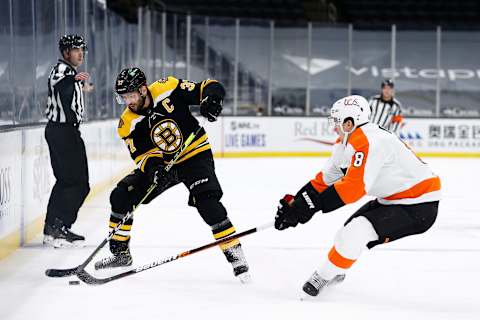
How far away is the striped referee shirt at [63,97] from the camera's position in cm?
437

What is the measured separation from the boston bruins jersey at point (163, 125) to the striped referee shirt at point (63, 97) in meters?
1.03

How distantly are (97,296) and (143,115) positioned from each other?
2.47 ft

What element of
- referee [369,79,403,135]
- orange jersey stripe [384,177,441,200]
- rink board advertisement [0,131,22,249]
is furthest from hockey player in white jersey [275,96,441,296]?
referee [369,79,403,135]

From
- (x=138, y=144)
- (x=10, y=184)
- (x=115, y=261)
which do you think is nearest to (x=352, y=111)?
(x=138, y=144)

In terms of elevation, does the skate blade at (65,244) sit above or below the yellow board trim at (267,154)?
above

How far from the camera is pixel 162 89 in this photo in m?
3.42

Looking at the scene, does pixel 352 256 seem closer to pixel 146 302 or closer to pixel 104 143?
pixel 146 302

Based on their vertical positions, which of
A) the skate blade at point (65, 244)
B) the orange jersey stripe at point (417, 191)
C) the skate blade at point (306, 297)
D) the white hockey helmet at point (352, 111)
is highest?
the white hockey helmet at point (352, 111)

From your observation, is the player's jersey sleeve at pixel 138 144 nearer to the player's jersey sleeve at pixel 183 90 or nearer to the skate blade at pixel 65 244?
the player's jersey sleeve at pixel 183 90

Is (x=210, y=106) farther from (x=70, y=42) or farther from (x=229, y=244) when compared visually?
(x=70, y=42)

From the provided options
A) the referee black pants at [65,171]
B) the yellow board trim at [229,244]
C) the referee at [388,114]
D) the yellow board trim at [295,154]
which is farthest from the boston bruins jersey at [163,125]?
the yellow board trim at [295,154]

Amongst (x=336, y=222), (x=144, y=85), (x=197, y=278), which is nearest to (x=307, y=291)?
(x=197, y=278)

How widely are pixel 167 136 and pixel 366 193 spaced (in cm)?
90

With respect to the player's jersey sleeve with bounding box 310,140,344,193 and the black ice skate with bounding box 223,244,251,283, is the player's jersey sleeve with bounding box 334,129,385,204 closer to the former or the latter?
the player's jersey sleeve with bounding box 310,140,344,193
